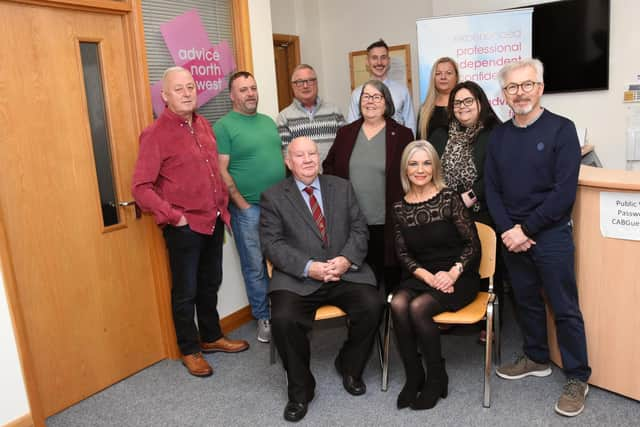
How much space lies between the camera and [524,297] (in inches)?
105

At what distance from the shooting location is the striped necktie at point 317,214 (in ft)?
9.20

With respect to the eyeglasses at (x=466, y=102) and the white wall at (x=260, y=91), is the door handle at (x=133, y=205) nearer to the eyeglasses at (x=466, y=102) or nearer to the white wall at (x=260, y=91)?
the white wall at (x=260, y=91)

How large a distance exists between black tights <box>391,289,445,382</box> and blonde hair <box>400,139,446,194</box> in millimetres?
553

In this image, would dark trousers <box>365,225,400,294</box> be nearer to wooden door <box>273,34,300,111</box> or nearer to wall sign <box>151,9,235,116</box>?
wall sign <box>151,9,235,116</box>

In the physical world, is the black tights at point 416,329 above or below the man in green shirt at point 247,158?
below

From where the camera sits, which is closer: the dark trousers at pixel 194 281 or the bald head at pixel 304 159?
the bald head at pixel 304 159

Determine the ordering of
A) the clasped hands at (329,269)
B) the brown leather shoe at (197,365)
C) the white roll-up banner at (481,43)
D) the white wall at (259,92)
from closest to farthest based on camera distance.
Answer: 1. the clasped hands at (329,269)
2. the brown leather shoe at (197,365)
3. the white wall at (259,92)
4. the white roll-up banner at (481,43)

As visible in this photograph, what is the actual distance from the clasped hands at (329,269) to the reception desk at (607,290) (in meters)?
1.10

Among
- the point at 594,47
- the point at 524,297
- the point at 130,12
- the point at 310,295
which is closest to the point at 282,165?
the point at 310,295

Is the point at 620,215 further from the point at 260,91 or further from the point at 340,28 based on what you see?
the point at 340,28

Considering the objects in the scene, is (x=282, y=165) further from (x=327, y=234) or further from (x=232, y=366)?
(x=232, y=366)

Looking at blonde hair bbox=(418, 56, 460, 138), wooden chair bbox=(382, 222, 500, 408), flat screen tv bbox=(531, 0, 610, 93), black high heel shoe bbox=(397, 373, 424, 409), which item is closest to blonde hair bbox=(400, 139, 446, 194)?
wooden chair bbox=(382, 222, 500, 408)

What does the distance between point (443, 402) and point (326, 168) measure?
139cm

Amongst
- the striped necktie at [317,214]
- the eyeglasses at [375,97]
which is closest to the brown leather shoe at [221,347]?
the striped necktie at [317,214]
